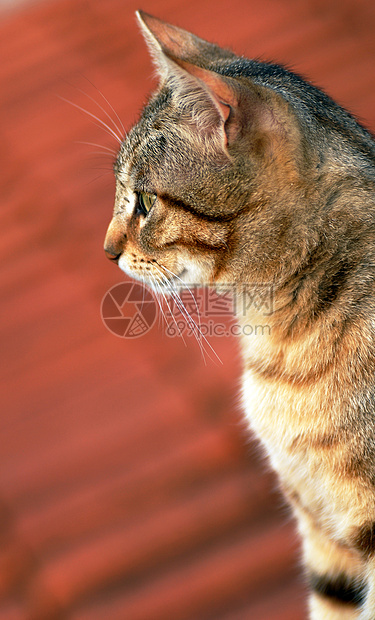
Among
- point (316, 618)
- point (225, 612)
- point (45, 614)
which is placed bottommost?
point (316, 618)

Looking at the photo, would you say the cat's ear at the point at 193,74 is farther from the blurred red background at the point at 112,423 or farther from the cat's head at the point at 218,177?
the blurred red background at the point at 112,423

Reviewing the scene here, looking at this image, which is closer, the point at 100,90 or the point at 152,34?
the point at 152,34

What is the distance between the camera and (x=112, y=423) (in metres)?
1.57

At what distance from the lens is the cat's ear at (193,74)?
94cm

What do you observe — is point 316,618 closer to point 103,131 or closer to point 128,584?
point 128,584

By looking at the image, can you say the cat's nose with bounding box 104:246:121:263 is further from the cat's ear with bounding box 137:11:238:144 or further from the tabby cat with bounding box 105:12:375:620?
the cat's ear with bounding box 137:11:238:144

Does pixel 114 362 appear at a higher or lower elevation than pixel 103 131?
lower

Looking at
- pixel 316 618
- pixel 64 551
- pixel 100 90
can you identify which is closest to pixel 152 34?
pixel 64 551

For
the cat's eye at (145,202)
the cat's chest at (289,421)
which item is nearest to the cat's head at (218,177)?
the cat's eye at (145,202)

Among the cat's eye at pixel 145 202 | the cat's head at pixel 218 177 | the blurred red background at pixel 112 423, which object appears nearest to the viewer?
the cat's head at pixel 218 177

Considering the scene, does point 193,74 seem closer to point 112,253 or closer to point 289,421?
point 112,253

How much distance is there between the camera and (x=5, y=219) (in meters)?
2.05

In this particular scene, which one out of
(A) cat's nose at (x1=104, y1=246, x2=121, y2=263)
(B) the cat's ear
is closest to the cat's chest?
(A) cat's nose at (x1=104, y1=246, x2=121, y2=263)

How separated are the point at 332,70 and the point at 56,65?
950 mm
